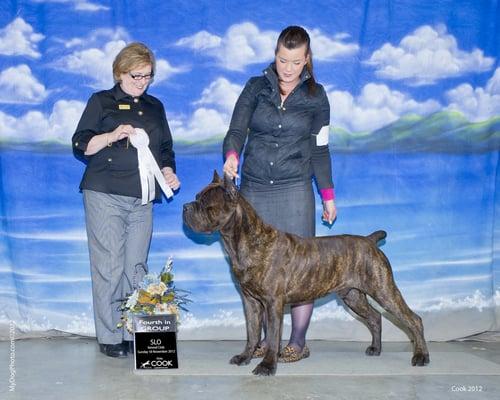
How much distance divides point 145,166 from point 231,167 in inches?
26.8

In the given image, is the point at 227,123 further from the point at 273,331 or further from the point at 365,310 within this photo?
the point at 273,331

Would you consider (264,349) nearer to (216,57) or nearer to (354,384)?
(354,384)

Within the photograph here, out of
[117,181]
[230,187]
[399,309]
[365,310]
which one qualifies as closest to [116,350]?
[117,181]

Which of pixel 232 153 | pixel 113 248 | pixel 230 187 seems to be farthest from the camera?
pixel 113 248

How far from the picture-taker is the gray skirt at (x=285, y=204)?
3830 mm

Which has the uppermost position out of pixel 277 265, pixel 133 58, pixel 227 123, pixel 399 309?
pixel 133 58

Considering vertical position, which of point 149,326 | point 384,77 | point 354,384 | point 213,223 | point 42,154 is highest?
point 384,77

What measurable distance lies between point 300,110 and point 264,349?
53.5 inches

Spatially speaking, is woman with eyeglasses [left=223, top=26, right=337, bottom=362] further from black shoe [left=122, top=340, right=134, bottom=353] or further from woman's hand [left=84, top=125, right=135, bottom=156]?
black shoe [left=122, top=340, right=134, bottom=353]

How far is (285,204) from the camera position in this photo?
12.6 feet

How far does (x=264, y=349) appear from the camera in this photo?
3.89 m

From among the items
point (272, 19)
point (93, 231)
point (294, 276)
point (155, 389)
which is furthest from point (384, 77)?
point (155, 389)

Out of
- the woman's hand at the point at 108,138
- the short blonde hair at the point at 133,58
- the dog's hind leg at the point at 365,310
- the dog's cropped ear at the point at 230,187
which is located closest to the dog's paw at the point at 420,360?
the dog's hind leg at the point at 365,310

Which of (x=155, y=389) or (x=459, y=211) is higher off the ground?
(x=459, y=211)
